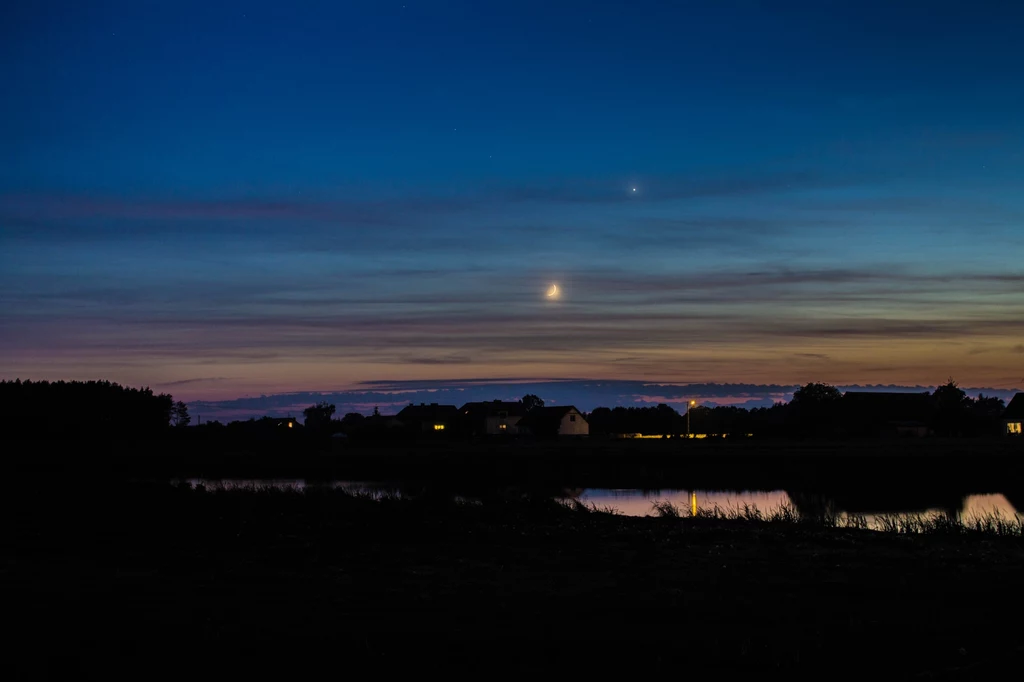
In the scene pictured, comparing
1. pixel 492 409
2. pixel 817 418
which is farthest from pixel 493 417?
pixel 817 418

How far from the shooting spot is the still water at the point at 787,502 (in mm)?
37031

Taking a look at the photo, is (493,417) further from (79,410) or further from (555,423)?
(79,410)

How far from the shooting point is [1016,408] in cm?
11738

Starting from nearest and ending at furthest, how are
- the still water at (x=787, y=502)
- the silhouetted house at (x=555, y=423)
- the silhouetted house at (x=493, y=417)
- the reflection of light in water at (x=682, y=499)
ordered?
the still water at (x=787, y=502) → the reflection of light in water at (x=682, y=499) → the silhouetted house at (x=555, y=423) → the silhouetted house at (x=493, y=417)

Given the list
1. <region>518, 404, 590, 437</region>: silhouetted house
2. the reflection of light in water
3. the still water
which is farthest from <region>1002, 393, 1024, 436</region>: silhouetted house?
the reflection of light in water

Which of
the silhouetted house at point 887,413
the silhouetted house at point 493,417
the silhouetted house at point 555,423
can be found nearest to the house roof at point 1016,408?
the silhouetted house at point 887,413

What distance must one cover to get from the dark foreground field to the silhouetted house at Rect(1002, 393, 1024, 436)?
101m

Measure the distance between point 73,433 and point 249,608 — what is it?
3726 inches

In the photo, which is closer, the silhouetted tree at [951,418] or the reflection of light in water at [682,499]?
the reflection of light in water at [682,499]

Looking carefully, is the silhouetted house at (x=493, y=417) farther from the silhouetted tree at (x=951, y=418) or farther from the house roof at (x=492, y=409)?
the silhouetted tree at (x=951, y=418)

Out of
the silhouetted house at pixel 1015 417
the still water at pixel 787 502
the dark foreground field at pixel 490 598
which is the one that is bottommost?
the still water at pixel 787 502

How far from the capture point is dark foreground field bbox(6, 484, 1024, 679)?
11.2 metres

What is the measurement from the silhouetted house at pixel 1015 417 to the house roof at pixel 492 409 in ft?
239

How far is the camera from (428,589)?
15.7 m
